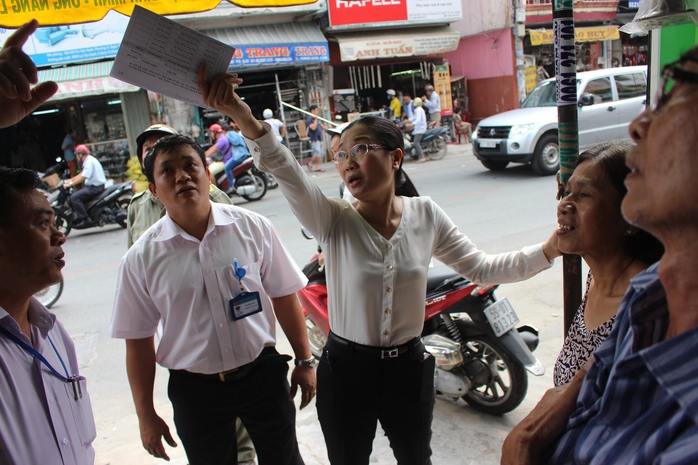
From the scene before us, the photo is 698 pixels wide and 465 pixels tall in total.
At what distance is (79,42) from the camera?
12789 mm

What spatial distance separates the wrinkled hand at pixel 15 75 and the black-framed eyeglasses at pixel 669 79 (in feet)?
4.94

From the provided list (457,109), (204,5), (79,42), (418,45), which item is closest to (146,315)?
(204,5)

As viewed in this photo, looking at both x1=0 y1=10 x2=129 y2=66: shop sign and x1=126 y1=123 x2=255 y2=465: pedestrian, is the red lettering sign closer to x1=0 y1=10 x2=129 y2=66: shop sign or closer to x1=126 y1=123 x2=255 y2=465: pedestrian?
x1=0 y1=10 x2=129 y2=66: shop sign

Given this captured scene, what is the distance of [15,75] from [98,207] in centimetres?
841

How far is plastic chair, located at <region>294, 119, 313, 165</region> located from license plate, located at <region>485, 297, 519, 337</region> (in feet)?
40.0

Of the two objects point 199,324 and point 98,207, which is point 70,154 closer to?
point 98,207

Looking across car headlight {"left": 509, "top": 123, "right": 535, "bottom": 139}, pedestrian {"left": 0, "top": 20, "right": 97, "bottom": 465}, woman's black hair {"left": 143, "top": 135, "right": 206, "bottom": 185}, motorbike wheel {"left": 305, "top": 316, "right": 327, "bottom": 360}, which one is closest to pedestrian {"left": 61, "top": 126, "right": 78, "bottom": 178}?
car headlight {"left": 509, "top": 123, "right": 535, "bottom": 139}

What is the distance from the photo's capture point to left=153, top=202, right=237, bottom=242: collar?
2086mm

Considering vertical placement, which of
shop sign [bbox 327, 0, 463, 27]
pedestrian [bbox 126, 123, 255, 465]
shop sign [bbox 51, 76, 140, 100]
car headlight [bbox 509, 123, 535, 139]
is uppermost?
shop sign [bbox 327, 0, 463, 27]

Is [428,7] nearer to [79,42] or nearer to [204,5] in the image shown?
[79,42]

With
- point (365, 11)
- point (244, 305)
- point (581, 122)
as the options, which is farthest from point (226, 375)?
point (365, 11)

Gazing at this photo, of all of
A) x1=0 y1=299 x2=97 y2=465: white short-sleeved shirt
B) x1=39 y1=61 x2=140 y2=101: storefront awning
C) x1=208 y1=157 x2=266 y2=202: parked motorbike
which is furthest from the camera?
x1=39 y1=61 x2=140 y2=101: storefront awning

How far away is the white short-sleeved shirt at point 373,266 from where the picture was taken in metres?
1.86

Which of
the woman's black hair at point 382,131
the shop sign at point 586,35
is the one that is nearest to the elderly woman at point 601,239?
the woman's black hair at point 382,131
